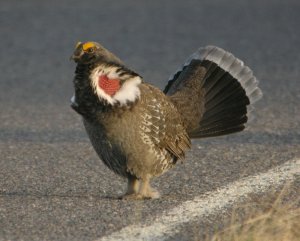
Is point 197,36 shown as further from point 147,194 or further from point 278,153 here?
point 147,194

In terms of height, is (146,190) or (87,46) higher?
(87,46)

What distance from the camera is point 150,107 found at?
6.75 m

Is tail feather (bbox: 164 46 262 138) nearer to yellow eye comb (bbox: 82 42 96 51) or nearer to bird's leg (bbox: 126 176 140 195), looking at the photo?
bird's leg (bbox: 126 176 140 195)

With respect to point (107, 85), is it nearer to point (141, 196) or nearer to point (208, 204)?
point (141, 196)

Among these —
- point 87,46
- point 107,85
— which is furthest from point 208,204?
point 87,46

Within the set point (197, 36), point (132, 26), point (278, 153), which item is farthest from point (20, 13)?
point (278, 153)

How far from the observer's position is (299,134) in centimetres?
866

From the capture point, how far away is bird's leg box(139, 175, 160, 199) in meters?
6.73

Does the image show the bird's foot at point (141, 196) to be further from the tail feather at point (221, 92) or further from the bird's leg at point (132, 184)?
the tail feather at point (221, 92)

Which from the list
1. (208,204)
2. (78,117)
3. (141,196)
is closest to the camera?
(208,204)

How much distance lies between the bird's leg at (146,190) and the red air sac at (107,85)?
0.70 metres

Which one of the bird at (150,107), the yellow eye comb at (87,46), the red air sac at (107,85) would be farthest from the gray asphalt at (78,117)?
the yellow eye comb at (87,46)

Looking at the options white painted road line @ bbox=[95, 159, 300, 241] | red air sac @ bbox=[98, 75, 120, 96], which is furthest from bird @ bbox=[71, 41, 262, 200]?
white painted road line @ bbox=[95, 159, 300, 241]

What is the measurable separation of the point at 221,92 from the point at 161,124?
979 mm
